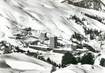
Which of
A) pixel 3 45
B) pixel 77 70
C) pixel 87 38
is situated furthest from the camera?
pixel 87 38

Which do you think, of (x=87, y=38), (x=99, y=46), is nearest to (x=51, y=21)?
(x=87, y=38)

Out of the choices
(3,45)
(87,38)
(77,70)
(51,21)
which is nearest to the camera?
(77,70)

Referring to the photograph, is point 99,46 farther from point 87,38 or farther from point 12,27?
point 12,27

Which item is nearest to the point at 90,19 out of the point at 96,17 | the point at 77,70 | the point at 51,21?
the point at 96,17

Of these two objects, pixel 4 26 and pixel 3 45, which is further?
pixel 4 26

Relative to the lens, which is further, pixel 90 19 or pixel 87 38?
pixel 90 19

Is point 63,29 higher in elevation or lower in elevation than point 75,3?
lower

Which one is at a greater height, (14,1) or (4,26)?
(14,1)

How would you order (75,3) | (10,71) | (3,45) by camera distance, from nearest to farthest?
(10,71) → (3,45) → (75,3)

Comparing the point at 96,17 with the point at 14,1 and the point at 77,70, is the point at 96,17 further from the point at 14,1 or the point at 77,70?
the point at 77,70
